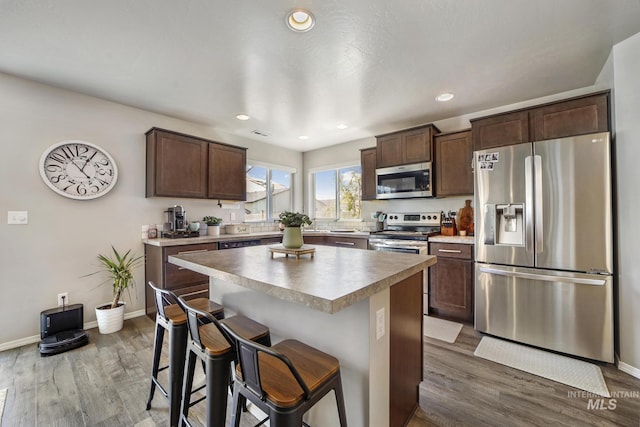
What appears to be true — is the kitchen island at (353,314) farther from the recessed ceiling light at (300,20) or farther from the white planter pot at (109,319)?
the white planter pot at (109,319)

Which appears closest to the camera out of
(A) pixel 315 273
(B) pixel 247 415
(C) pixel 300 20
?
(A) pixel 315 273

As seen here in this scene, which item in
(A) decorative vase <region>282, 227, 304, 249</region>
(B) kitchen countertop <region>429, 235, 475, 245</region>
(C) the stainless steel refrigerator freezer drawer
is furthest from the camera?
(B) kitchen countertop <region>429, 235, 475, 245</region>

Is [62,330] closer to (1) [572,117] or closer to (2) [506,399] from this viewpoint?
(2) [506,399]

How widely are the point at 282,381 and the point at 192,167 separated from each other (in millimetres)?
3207

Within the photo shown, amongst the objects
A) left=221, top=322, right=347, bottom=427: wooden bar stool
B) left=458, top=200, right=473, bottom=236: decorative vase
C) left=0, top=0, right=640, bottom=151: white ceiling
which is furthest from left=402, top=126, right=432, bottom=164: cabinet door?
left=221, top=322, right=347, bottom=427: wooden bar stool

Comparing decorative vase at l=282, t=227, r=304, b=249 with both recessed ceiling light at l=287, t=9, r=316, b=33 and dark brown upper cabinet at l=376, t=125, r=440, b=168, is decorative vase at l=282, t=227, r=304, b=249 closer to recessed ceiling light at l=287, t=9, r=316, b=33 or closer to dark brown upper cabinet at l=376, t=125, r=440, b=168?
recessed ceiling light at l=287, t=9, r=316, b=33

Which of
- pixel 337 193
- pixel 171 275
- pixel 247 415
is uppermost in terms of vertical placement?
pixel 337 193

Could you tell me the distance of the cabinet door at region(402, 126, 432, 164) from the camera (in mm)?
3541

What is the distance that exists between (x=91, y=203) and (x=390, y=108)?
3663 millimetres

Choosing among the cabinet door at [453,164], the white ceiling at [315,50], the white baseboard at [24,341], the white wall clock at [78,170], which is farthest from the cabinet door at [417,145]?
the white baseboard at [24,341]

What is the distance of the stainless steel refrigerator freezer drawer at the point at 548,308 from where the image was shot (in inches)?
84.4

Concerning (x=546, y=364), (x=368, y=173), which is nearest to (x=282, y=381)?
(x=546, y=364)

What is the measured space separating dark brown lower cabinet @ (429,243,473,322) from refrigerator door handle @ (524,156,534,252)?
1.98ft

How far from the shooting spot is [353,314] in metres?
1.22
